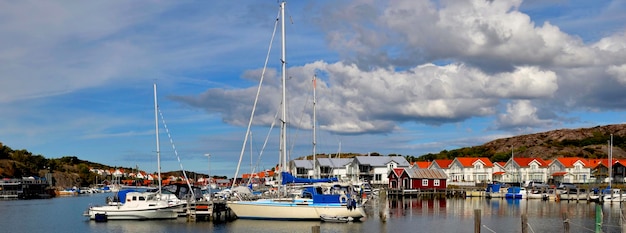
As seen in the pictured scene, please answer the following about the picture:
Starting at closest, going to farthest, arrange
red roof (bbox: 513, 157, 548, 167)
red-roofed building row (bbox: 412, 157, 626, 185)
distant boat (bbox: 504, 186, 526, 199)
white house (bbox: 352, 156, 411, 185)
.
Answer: distant boat (bbox: 504, 186, 526, 199)
red-roofed building row (bbox: 412, 157, 626, 185)
white house (bbox: 352, 156, 411, 185)
red roof (bbox: 513, 157, 548, 167)

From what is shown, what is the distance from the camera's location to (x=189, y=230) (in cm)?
4759

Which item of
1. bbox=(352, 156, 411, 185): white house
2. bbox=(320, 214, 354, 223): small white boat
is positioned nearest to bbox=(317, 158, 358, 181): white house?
bbox=(352, 156, 411, 185): white house

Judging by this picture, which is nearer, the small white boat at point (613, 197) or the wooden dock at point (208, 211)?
the wooden dock at point (208, 211)

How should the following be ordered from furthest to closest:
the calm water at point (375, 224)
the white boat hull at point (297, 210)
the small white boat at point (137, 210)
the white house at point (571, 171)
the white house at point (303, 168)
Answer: the white house at point (303, 168)
the white house at point (571, 171)
the small white boat at point (137, 210)
the white boat hull at point (297, 210)
the calm water at point (375, 224)

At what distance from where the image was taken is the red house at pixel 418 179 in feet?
373

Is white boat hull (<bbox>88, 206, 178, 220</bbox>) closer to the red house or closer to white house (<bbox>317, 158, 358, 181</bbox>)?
the red house

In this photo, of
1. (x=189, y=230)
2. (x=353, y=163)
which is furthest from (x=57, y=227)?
(x=353, y=163)

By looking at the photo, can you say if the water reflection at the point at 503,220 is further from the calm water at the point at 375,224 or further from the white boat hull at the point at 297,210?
the white boat hull at the point at 297,210

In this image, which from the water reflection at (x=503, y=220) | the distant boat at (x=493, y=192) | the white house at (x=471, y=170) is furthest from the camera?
the white house at (x=471, y=170)

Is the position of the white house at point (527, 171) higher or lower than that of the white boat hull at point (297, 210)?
lower

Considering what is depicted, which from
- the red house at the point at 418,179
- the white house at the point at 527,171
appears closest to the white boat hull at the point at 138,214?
A: the red house at the point at 418,179

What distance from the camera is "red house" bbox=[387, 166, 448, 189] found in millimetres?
113688

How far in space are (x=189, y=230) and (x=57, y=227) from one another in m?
14.5

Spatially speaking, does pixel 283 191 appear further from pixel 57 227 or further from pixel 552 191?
pixel 552 191
